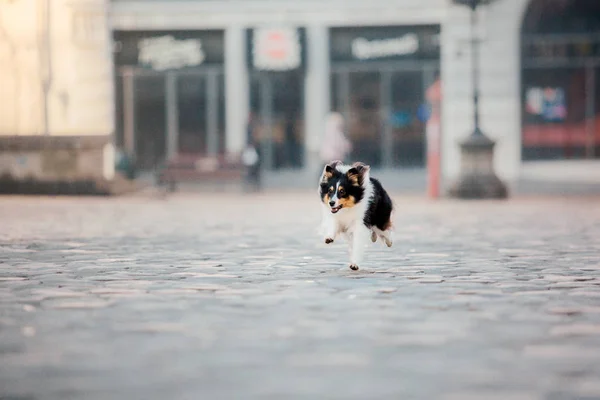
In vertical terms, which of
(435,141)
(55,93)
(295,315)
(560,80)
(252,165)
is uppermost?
(560,80)

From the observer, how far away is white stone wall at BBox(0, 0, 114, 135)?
2673 cm

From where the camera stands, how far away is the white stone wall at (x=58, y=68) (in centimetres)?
2673

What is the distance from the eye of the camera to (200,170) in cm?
2552

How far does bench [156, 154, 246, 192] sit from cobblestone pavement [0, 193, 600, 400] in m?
9.82

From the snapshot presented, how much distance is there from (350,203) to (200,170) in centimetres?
1564

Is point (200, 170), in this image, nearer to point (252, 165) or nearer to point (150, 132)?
point (252, 165)

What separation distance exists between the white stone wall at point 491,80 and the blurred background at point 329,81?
0.12 ft

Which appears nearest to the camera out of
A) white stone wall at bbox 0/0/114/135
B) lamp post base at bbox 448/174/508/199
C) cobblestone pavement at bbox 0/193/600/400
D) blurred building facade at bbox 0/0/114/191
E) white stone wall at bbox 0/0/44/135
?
cobblestone pavement at bbox 0/193/600/400

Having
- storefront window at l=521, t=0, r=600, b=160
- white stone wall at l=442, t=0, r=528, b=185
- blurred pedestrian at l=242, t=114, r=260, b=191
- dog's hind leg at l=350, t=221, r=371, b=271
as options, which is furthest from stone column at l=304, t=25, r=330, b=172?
dog's hind leg at l=350, t=221, r=371, b=271

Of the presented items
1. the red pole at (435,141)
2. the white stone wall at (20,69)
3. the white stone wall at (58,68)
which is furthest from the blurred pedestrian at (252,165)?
the white stone wall at (20,69)

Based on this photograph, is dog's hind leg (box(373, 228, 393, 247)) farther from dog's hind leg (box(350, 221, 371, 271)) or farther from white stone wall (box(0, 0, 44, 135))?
white stone wall (box(0, 0, 44, 135))

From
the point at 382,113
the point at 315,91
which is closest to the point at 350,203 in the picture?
the point at 315,91

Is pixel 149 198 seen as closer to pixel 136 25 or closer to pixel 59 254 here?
pixel 136 25

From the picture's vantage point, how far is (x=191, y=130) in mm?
33938
